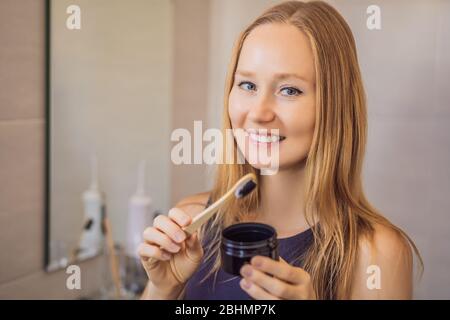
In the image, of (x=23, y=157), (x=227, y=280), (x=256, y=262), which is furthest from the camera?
(x=23, y=157)

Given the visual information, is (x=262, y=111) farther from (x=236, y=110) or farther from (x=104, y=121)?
(x=104, y=121)

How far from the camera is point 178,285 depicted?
0.65 meters

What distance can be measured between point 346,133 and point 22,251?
20.9 inches

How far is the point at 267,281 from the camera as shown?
0.53 metres

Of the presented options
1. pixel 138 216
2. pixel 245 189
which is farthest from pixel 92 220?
pixel 245 189

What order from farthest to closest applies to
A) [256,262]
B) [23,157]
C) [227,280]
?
[23,157], [227,280], [256,262]

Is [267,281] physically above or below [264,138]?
below

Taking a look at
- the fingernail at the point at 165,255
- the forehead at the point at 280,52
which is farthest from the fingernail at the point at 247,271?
the forehead at the point at 280,52

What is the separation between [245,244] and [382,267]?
17cm

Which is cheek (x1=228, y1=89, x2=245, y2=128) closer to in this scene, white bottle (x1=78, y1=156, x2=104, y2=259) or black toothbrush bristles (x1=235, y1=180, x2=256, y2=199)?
black toothbrush bristles (x1=235, y1=180, x2=256, y2=199)

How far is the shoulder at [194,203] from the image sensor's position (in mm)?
664

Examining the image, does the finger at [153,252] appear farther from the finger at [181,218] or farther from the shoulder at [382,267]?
the shoulder at [382,267]
